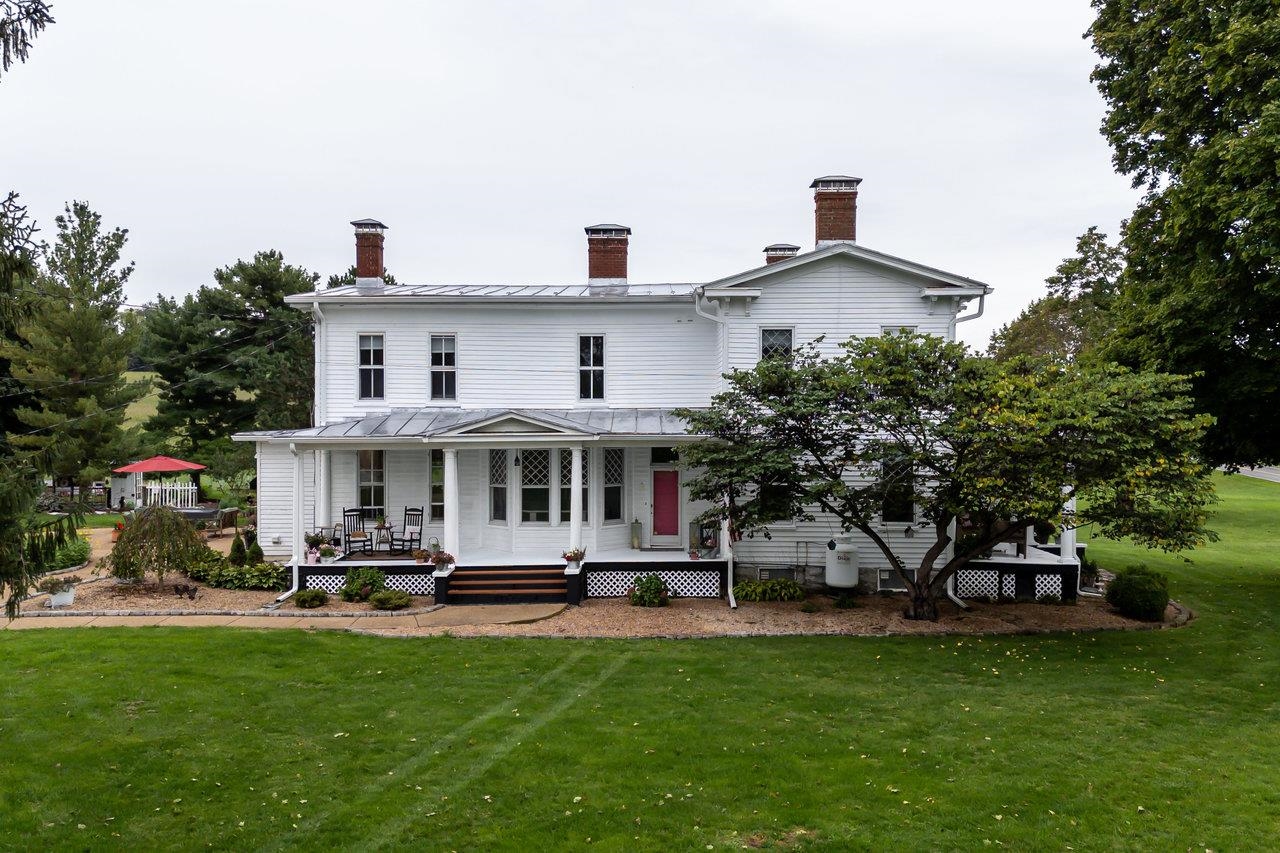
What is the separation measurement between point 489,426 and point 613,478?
3.72 meters

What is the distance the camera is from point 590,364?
760 inches

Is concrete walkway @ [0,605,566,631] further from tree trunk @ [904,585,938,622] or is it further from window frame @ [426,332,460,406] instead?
tree trunk @ [904,585,938,622]

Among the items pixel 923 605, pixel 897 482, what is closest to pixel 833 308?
pixel 897 482

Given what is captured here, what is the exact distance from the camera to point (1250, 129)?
13.2 metres

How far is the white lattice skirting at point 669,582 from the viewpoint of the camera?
17.0 metres

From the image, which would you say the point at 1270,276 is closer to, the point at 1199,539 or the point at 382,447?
the point at 1199,539

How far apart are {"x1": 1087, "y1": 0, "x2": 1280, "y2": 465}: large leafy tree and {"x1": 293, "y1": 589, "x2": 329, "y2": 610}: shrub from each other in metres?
17.4

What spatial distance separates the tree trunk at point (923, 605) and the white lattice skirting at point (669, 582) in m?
4.24

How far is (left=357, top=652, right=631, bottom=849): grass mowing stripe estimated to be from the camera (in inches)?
266

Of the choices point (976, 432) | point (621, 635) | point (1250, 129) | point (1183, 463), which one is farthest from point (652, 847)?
point (1250, 129)

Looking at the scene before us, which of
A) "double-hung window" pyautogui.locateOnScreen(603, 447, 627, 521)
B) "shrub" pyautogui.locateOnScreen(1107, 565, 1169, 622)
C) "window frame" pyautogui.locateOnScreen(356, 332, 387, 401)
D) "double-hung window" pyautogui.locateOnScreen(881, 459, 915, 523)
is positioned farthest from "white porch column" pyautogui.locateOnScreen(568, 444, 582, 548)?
"shrub" pyautogui.locateOnScreen(1107, 565, 1169, 622)

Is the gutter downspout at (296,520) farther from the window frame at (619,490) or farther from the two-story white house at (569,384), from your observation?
the window frame at (619,490)

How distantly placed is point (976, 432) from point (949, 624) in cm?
449

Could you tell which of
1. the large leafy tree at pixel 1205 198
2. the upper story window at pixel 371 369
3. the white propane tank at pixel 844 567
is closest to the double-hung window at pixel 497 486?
the upper story window at pixel 371 369
